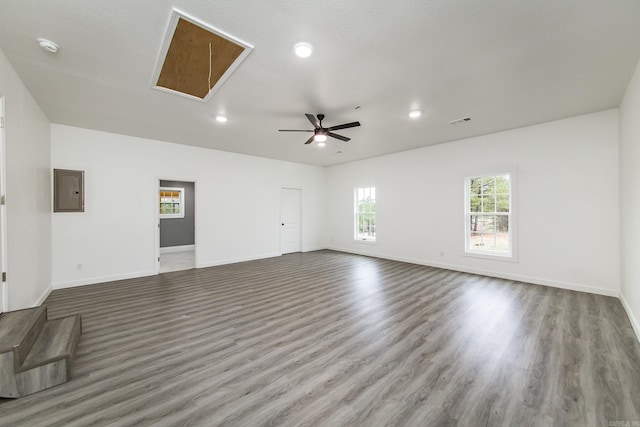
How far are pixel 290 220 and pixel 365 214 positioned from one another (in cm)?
229

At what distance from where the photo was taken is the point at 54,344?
2.16m

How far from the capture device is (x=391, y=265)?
6152 mm

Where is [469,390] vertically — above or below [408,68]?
below

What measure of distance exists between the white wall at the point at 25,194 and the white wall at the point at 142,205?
1.44ft

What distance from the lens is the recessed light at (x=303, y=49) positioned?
89.6 inches

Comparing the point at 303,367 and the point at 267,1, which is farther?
the point at 303,367

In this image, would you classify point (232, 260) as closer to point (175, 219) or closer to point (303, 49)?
point (175, 219)

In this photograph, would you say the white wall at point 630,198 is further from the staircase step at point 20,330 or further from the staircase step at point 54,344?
the staircase step at point 20,330

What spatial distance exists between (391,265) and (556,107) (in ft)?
13.3

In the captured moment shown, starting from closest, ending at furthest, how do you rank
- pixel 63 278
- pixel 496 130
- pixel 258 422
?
1. pixel 258 422
2. pixel 63 278
3. pixel 496 130

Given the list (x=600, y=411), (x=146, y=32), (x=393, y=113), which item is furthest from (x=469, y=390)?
(x=146, y=32)

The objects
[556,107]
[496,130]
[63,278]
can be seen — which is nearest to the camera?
[556,107]

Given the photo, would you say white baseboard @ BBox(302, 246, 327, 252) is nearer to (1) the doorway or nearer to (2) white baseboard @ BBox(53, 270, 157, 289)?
(1) the doorway

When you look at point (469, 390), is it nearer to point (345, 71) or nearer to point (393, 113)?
point (345, 71)
